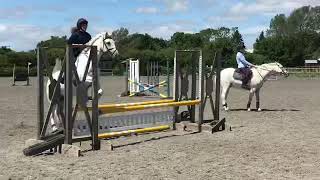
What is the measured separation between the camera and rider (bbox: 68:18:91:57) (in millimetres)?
10648

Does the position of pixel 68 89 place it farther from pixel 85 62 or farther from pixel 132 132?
pixel 132 132

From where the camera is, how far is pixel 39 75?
31.3ft

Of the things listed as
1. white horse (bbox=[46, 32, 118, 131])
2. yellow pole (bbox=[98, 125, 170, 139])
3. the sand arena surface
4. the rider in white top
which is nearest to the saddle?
the rider in white top

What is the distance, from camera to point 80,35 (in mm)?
10766

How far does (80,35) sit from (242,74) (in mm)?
8618

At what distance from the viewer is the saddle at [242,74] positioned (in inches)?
715

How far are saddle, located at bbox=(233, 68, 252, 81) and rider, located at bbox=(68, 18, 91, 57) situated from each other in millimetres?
8346

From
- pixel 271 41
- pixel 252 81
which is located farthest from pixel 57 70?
pixel 271 41

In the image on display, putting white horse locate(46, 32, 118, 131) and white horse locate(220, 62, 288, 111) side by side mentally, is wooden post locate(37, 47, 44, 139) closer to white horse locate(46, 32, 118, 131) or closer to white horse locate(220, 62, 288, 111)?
white horse locate(46, 32, 118, 131)

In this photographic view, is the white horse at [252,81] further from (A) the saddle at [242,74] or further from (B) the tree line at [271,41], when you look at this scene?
(B) the tree line at [271,41]

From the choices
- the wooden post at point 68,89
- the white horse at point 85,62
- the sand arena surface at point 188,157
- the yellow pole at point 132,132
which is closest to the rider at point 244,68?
the sand arena surface at point 188,157

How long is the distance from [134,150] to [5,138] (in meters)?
3.13

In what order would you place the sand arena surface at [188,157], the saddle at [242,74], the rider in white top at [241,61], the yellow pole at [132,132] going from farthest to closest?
the rider in white top at [241,61] < the saddle at [242,74] < the yellow pole at [132,132] < the sand arena surface at [188,157]

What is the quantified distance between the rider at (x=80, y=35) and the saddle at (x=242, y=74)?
27.4 feet
